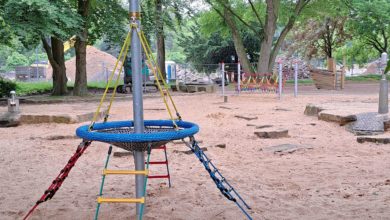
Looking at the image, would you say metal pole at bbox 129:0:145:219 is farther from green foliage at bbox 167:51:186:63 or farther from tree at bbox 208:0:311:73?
green foliage at bbox 167:51:186:63

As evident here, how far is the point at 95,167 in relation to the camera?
6098 millimetres

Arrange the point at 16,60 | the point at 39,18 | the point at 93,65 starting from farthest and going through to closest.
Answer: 1. the point at 16,60
2. the point at 93,65
3. the point at 39,18

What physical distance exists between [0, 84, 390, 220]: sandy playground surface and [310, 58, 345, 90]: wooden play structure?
13093 mm

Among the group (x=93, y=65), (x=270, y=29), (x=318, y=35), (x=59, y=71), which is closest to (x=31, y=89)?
(x=59, y=71)

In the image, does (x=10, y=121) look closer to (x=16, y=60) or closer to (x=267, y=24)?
(x=267, y=24)

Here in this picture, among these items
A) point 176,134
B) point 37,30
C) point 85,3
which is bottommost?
point 176,134

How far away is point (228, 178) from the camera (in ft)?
17.7

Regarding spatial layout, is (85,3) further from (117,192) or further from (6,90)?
(117,192)

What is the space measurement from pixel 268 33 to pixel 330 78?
339cm

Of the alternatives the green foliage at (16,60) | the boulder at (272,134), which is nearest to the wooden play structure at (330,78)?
the boulder at (272,134)

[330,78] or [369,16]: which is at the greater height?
[369,16]

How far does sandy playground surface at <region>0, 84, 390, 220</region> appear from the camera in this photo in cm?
414

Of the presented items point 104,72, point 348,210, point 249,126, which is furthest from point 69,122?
point 104,72

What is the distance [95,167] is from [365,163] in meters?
3.27
